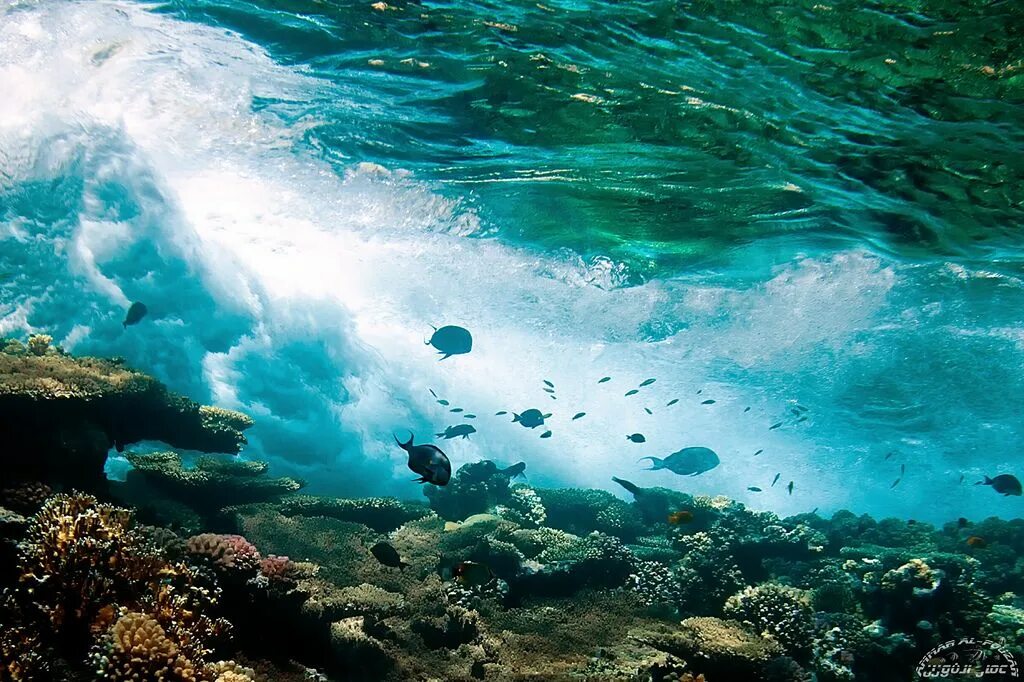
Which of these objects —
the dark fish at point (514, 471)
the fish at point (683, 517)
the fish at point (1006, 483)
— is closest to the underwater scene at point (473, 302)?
the fish at point (1006, 483)

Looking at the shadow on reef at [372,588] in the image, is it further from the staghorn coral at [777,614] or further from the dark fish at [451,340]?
the dark fish at [451,340]

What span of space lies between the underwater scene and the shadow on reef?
56 mm

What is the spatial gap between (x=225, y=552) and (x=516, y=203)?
1577cm

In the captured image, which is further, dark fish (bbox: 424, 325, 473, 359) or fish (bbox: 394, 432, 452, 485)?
dark fish (bbox: 424, 325, 473, 359)

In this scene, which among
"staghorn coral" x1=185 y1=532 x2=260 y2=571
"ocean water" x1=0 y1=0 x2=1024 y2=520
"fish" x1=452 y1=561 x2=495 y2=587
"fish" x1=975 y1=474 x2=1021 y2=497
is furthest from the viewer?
"fish" x1=975 y1=474 x2=1021 y2=497

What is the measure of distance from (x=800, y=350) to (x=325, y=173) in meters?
26.6

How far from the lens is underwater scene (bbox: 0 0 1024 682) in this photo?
6391 mm


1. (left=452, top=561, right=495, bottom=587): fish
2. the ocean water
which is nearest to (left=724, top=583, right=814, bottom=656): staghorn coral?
(left=452, top=561, right=495, bottom=587): fish

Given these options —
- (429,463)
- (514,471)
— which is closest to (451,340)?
(514,471)

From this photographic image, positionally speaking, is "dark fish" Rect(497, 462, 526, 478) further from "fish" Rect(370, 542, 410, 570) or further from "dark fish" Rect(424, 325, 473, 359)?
"fish" Rect(370, 542, 410, 570)

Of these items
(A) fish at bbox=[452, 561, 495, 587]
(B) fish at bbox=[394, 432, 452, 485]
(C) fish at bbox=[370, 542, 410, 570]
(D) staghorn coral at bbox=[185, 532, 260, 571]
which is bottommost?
(C) fish at bbox=[370, 542, 410, 570]

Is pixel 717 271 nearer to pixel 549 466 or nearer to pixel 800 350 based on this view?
pixel 800 350

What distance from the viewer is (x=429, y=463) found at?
17.9ft

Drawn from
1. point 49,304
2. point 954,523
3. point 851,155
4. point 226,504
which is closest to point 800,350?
point 954,523
